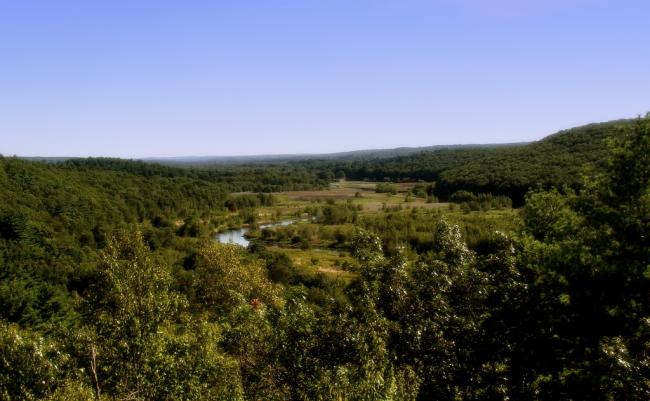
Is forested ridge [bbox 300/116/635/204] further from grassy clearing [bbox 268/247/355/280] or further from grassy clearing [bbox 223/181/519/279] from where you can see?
grassy clearing [bbox 268/247/355/280]

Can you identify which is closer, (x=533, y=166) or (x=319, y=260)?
(x=319, y=260)

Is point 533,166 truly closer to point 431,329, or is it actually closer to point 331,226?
point 331,226

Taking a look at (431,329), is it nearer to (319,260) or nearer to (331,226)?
(319,260)

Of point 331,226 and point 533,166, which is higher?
point 533,166

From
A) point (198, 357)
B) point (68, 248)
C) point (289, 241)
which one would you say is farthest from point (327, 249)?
point (198, 357)

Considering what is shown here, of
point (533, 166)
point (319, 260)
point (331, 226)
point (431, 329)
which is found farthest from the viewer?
point (533, 166)

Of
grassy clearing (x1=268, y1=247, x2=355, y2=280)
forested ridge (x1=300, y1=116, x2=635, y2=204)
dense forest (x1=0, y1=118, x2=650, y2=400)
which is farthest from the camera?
forested ridge (x1=300, y1=116, x2=635, y2=204)

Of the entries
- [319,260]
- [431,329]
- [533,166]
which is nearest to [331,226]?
[319,260]

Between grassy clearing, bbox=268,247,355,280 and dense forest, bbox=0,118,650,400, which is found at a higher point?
dense forest, bbox=0,118,650,400

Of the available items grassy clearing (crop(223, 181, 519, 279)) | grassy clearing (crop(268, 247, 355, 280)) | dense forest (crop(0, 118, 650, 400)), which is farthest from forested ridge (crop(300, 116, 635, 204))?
dense forest (crop(0, 118, 650, 400))

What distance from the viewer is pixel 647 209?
12469mm

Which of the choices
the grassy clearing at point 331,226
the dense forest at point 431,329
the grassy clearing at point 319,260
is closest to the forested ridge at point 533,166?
the grassy clearing at point 331,226

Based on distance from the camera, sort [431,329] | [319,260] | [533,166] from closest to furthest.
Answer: [431,329] < [319,260] < [533,166]

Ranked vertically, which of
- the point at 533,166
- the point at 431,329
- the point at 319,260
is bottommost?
the point at 319,260
